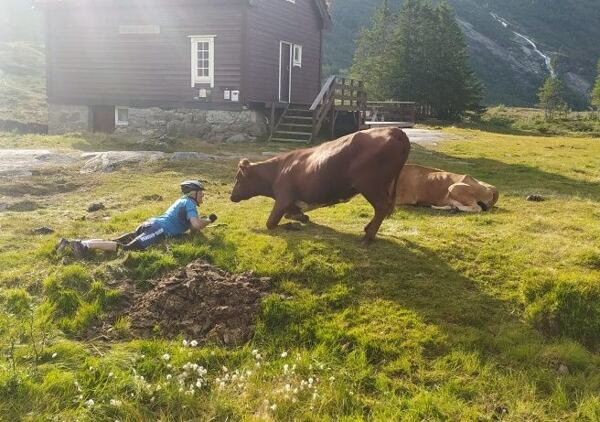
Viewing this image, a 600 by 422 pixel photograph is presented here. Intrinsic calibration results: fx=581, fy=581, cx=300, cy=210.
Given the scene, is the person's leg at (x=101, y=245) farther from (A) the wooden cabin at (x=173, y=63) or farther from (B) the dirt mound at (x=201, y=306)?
(A) the wooden cabin at (x=173, y=63)

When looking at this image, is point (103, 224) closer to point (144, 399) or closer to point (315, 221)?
point (315, 221)

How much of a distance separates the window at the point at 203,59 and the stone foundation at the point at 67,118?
601cm

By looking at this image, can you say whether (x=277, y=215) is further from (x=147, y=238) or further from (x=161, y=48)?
(x=161, y=48)

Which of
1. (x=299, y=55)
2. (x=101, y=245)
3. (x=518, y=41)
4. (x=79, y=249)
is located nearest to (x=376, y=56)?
(x=299, y=55)

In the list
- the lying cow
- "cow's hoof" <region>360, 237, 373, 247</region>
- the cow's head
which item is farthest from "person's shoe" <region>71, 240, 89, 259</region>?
the lying cow

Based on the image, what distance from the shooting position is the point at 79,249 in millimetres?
7176

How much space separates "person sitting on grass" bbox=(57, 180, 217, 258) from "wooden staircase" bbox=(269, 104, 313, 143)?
14099 mm

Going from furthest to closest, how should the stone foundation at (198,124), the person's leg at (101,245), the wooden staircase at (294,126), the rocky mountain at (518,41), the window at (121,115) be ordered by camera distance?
the rocky mountain at (518,41)
the window at (121,115)
the stone foundation at (198,124)
the wooden staircase at (294,126)
the person's leg at (101,245)

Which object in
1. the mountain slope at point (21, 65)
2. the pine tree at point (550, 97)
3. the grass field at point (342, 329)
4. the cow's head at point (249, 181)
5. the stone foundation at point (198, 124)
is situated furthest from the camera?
the pine tree at point (550, 97)

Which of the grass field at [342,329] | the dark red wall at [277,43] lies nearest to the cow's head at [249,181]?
the grass field at [342,329]

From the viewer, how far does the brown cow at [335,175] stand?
22.9ft

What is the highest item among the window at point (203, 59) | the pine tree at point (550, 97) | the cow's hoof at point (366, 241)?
the pine tree at point (550, 97)

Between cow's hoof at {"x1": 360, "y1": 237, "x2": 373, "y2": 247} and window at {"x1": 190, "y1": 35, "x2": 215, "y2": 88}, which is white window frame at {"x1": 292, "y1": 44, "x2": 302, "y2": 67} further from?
cow's hoof at {"x1": 360, "y1": 237, "x2": 373, "y2": 247}

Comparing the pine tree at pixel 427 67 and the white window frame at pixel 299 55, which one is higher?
the pine tree at pixel 427 67
